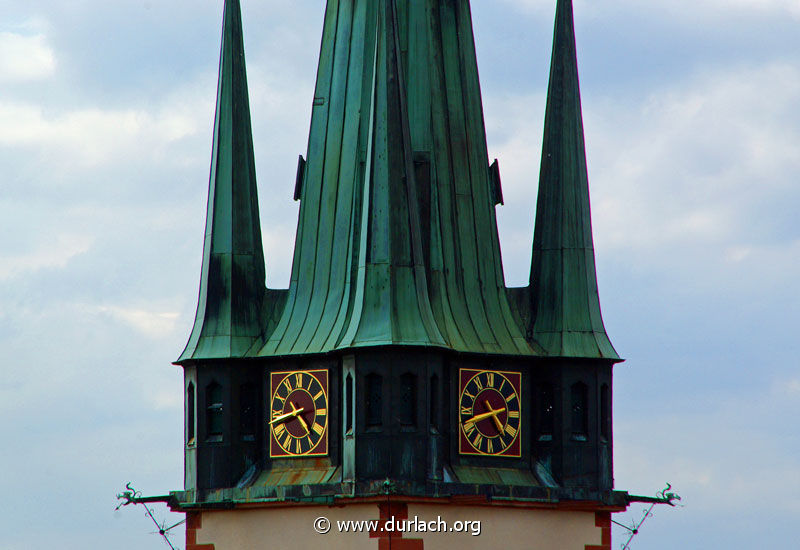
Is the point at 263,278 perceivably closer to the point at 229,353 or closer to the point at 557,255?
the point at 229,353

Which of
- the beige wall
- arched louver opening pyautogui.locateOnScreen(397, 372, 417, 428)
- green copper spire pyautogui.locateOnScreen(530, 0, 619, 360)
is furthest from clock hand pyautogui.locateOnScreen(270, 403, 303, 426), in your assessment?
green copper spire pyautogui.locateOnScreen(530, 0, 619, 360)

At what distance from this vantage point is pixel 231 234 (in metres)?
48.2

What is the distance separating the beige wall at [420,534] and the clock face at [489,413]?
102cm

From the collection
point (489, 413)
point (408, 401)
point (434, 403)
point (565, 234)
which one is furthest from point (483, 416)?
point (565, 234)

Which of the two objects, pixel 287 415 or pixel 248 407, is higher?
pixel 248 407

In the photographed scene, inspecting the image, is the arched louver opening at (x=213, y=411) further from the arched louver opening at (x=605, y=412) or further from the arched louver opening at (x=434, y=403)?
the arched louver opening at (x=605, y=412)

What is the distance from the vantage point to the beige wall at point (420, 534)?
150 feet

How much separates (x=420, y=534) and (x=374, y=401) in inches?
88.8

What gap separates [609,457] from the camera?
4762 cm

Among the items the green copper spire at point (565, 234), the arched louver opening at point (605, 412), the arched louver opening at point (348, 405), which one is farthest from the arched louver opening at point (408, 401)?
the arched louver opening at point (605, 412)

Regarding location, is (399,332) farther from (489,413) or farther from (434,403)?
(489,413)

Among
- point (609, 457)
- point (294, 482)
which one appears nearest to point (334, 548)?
point (294, 482)

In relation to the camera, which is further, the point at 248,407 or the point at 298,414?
the point at 248,407

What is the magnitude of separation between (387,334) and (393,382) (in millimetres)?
771
